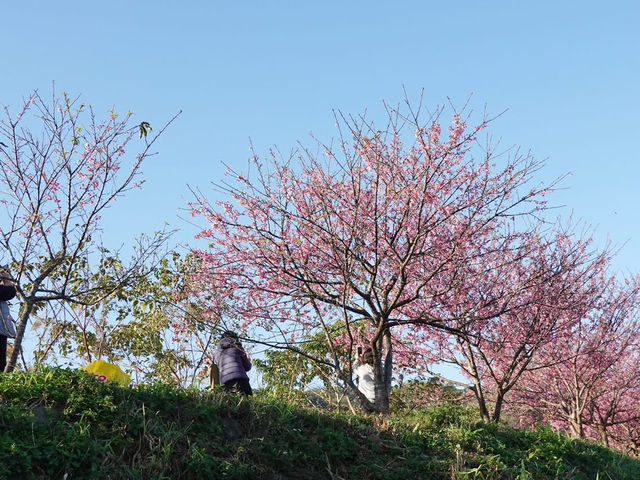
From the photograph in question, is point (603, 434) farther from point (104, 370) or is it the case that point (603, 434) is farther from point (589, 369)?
point (104, 370)

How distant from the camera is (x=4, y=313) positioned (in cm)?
1014

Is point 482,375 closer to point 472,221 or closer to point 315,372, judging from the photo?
point 315,372

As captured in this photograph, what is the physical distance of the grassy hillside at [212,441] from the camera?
5.89 metres

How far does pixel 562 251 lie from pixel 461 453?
257 inches

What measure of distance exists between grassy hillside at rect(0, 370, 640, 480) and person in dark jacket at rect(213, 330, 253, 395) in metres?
1.63

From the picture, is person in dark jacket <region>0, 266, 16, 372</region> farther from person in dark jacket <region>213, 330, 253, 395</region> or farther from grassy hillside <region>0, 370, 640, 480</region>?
person in dark jacket <region>213, 330, 253, 395</region>

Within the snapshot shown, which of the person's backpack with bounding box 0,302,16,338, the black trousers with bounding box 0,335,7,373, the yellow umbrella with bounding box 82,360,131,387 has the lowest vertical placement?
the yellow umbrella with bounding box 82,360,131,387

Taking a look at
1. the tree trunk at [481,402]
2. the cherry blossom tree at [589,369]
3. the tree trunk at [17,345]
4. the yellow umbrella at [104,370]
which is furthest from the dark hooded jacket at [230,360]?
the cherry blossom tree at [589,369]

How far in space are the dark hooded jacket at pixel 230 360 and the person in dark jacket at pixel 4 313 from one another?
2960 mm

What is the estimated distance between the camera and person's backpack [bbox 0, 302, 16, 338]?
9.51m

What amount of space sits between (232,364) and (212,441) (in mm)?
3048

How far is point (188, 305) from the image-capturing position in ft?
45.0

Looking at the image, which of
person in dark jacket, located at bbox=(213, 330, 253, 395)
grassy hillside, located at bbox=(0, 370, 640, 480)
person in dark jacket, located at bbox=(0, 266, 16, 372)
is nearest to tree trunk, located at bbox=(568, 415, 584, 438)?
grassy hillside, located at bbox=(0, 370, 640, 480)

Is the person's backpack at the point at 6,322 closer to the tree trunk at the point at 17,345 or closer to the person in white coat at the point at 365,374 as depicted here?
the tree trunk at the point at 17,345
